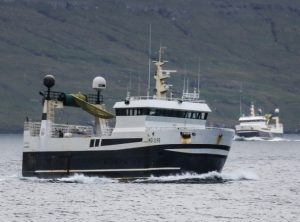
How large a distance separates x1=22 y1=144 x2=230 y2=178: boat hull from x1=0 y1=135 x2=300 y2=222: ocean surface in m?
0.74

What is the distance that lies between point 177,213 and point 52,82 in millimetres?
32749

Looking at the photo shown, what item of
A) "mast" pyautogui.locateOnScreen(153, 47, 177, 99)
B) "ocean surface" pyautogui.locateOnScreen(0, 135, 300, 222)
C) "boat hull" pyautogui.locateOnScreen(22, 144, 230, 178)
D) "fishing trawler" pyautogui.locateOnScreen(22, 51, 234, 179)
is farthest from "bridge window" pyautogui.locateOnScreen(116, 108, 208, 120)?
"ocean surface" pyautogui.locateOnScreen(0, 135, 300, 222)

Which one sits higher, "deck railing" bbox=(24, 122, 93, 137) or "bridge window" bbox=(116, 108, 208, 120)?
"bridge window" bbox=(116, 108, 208, 120)

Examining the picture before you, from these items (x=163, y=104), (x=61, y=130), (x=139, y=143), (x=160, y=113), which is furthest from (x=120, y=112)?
(x=61, y=130)

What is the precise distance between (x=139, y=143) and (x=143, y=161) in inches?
60.9

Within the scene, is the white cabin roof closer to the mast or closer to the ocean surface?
the mast

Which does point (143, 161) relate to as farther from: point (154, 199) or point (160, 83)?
point (154, 199)

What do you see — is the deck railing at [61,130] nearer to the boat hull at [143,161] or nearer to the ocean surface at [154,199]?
the boat hull at [143,161]

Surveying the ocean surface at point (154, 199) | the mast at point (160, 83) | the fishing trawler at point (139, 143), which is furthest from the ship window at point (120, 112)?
the ocean surface at point (154, 199)

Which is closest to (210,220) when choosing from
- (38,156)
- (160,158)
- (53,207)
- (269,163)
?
(53,207)

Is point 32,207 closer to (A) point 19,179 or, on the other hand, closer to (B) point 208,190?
(B) point 208,190

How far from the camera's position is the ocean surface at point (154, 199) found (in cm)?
7681

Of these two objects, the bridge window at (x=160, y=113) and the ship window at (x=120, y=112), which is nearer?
the bridge window at (x=160, y=113)

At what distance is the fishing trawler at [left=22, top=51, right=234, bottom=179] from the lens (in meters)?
95.9
